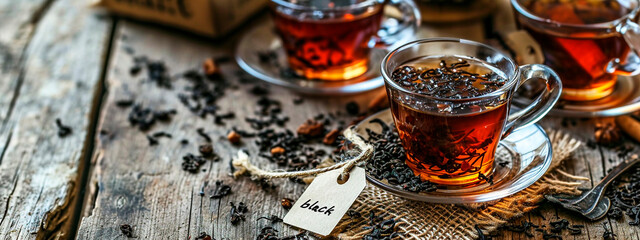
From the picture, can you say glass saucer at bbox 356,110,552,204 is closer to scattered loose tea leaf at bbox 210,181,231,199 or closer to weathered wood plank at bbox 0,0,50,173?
scattered loose tea leaf at bbox 210,181,231,199

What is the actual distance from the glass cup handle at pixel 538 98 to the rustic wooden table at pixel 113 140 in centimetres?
Result: 20

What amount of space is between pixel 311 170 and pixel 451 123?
34 centimetres

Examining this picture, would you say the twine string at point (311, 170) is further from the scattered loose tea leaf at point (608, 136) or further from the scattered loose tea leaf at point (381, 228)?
the scattered loose tea leaf at point (608, 136)

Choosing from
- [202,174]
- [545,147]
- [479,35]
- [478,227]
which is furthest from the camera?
[479,35]

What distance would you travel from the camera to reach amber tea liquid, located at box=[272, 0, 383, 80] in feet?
6.39

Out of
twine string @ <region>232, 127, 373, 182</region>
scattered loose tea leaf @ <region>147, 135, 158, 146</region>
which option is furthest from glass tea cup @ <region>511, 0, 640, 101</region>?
scattered loose tea leaf @ <region>147, 135, 158, 146</region>

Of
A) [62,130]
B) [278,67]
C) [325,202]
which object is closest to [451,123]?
[325,202]

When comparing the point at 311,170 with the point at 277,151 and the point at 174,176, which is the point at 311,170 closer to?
the point at 277,151

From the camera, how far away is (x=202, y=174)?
5.50 ft

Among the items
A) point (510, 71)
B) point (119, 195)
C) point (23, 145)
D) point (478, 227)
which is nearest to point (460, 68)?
point (510, 71)

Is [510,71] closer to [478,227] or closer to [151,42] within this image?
[478,227]

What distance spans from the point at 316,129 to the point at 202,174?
344mm

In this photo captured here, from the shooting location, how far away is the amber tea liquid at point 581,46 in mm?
1775

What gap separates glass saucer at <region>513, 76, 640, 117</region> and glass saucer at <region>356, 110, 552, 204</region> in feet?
0.76
